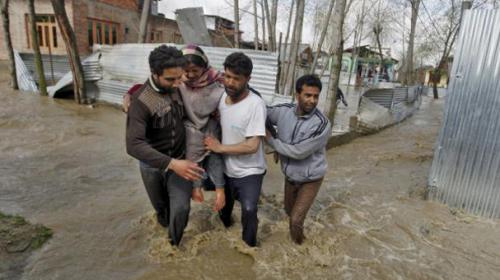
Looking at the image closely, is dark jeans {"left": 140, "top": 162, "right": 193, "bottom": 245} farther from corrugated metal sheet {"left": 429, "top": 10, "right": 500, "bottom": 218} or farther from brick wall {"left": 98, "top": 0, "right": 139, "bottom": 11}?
brick wall {"left": 98, "top": 0, "right": 139, "bottom": 11}

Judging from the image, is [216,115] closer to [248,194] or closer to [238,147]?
[238,147]

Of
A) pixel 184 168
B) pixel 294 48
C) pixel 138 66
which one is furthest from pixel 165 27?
pixel 184 168

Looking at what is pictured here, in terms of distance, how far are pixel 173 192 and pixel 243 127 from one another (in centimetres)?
81

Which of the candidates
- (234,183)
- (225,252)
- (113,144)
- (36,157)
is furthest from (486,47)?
(36,157)

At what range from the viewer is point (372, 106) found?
962 centimetres

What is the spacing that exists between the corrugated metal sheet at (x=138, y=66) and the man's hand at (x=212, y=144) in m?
4.70

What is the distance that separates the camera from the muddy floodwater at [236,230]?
307 centimetres

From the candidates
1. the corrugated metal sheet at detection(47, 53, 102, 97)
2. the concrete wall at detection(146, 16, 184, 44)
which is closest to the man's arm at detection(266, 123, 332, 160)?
the corrugated metal sheet at detection(47, 53, 102, 97)

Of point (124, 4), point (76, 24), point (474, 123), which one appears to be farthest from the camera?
point (124, 4)

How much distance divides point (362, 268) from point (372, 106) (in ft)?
23.7

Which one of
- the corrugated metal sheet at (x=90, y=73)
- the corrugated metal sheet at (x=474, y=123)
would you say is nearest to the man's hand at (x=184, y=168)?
the corrugated metal sheet at (x=474, y=123)

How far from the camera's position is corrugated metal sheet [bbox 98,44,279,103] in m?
7.31

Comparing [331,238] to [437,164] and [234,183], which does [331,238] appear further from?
[437,164]

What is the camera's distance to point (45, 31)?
19453 mm
